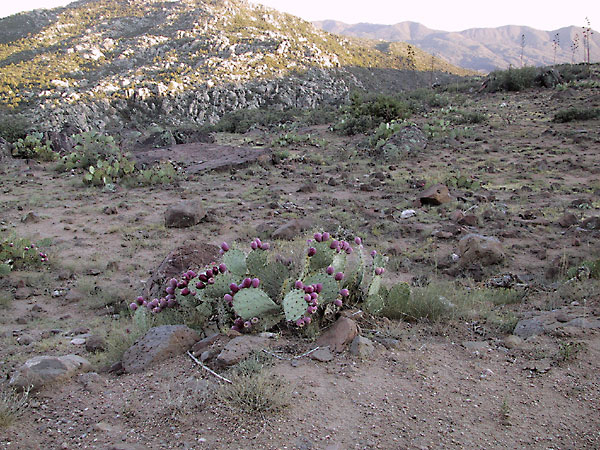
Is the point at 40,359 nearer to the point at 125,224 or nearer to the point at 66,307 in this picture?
the point at 66,307

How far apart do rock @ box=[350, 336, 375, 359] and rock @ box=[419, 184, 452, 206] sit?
18.5ft

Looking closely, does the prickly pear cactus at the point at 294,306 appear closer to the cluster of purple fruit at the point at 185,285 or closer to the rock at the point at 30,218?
the cluster of purple fruit at the point at 185,285

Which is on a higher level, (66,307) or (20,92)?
(20,92)

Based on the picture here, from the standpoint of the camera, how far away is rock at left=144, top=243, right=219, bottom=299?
4699mm

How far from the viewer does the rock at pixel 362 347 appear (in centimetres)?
311

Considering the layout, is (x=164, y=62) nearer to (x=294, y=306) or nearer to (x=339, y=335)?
(x=294, y=306)

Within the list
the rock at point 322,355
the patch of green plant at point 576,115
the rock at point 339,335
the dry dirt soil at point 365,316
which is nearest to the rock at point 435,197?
the dry dirt soil at point 365,316

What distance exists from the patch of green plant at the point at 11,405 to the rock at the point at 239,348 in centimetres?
114

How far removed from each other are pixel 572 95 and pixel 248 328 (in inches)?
733

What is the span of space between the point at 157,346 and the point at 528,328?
291 cm

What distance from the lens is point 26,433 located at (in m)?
2.37

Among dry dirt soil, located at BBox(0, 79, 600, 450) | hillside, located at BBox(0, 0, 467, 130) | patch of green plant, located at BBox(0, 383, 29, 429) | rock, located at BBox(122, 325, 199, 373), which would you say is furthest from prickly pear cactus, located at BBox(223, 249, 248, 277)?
hillside, located at BBox(0, 0, 467, 130)

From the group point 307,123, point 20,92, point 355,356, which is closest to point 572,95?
point 307,123

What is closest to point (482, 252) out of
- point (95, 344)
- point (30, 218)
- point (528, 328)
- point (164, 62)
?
point (528, 328)
